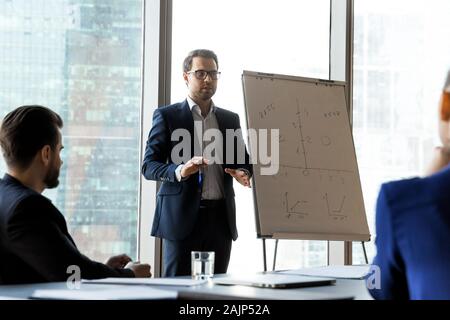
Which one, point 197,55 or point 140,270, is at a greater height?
point 197,55

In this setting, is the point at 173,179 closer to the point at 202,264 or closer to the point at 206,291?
the point at 202,264

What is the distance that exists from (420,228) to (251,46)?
4065mm

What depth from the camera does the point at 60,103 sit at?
4.74 meters

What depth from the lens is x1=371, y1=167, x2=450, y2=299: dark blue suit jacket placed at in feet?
4.07

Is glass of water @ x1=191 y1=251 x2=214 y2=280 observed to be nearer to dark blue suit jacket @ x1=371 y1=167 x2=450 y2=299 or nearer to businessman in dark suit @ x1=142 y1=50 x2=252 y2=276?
dark blue suit jacket @ x1=371 y1=167 x2=450 y2=299

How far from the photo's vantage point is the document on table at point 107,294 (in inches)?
67.7

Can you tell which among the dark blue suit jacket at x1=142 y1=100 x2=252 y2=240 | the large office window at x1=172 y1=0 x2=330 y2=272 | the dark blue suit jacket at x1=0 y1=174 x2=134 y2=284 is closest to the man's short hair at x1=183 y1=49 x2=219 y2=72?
the dark blue suit jacket at x1=142 y1=100 x2=252 y2=240

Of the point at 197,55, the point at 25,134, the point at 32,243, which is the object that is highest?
the point at 197,55

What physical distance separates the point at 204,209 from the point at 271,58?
171cm

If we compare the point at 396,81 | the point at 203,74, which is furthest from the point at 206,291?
the point at 396,81

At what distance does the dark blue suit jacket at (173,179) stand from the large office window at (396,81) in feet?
5.75

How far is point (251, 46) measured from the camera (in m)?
5.21

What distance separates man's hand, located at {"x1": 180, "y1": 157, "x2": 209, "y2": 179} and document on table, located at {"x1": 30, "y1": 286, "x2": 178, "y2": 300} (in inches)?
67.5

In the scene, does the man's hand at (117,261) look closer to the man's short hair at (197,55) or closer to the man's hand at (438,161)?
the man's hand at (438,161)
